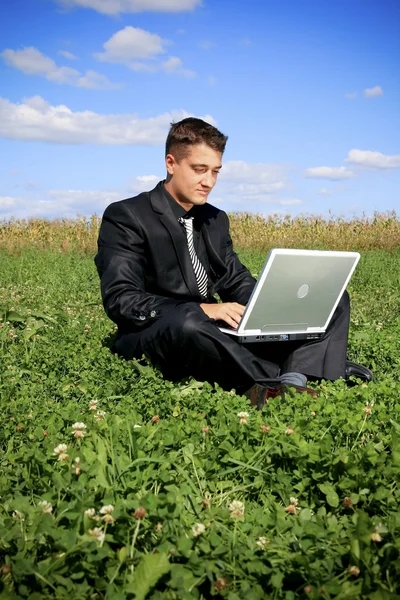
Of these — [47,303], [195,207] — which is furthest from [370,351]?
[47,303]

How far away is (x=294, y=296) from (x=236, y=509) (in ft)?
8.05

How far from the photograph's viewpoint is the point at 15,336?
26.6 ft

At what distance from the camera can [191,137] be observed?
576 cm

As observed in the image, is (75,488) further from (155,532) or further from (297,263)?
(297,263)

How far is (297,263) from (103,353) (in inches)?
97.1

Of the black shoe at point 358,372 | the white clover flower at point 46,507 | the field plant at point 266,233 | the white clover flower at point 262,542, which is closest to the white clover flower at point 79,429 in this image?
the white clover flower at point 46,507

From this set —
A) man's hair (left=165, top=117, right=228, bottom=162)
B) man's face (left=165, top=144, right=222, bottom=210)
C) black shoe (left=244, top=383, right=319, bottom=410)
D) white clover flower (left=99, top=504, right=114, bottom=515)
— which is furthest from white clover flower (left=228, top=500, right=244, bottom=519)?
man's hair (left=165, top=117, right=228, bottom=162)

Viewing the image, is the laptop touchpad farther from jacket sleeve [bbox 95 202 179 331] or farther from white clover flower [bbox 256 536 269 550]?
white clover flower [bbox 256 536 269 550]

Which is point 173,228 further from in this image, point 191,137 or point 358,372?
point 358,372

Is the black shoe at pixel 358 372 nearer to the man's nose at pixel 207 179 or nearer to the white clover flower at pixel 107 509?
the man's nose at pixel 207 179

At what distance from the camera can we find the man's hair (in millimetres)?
5762

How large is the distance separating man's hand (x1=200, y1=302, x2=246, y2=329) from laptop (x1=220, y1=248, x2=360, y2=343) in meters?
0.09

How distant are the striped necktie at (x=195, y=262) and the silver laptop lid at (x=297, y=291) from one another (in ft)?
3.33

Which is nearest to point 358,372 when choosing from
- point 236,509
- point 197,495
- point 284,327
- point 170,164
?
point 284,327
